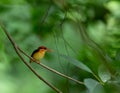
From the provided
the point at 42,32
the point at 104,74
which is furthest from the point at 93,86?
the point at 42,32

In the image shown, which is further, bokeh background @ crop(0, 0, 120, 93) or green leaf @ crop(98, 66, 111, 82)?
bokeh background @ crop(0, 0, 120, 93)

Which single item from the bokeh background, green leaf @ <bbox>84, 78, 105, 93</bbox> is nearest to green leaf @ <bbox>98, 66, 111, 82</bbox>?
green leaf @ <bbox>84, 78, 105, 93</bbox>

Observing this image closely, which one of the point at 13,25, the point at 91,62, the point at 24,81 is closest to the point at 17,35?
the point at 13,25

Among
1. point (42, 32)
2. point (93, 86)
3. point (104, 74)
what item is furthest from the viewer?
point (42, 32)

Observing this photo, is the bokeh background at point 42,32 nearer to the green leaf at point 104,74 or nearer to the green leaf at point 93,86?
the green leaf at point 104,74

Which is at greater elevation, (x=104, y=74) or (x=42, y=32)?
(x=104, y=74)

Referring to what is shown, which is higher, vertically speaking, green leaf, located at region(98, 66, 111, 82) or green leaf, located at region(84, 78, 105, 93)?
green leaf, located at region(84, 78, 105, 93)

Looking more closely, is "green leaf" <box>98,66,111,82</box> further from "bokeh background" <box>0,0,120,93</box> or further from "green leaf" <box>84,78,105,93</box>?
"bokeh background" <box>0,0,120,93</box>

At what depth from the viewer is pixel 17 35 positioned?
3814 millimetres

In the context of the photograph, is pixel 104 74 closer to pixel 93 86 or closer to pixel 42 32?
pixel 93 86

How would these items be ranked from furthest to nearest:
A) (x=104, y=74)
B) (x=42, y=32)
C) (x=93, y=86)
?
(x=42, y=32)
(x=104, y=74)
(x=93, y=86)

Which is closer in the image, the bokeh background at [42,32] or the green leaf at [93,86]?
the green leaf at [93,86]

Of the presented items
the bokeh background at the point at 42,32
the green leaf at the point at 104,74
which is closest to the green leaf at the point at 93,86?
the green leaf at the point at 104,74

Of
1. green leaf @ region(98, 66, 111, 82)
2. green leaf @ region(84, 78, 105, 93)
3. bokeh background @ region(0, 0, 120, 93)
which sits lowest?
bokeh background @ region(0, 0, 120, 93)
